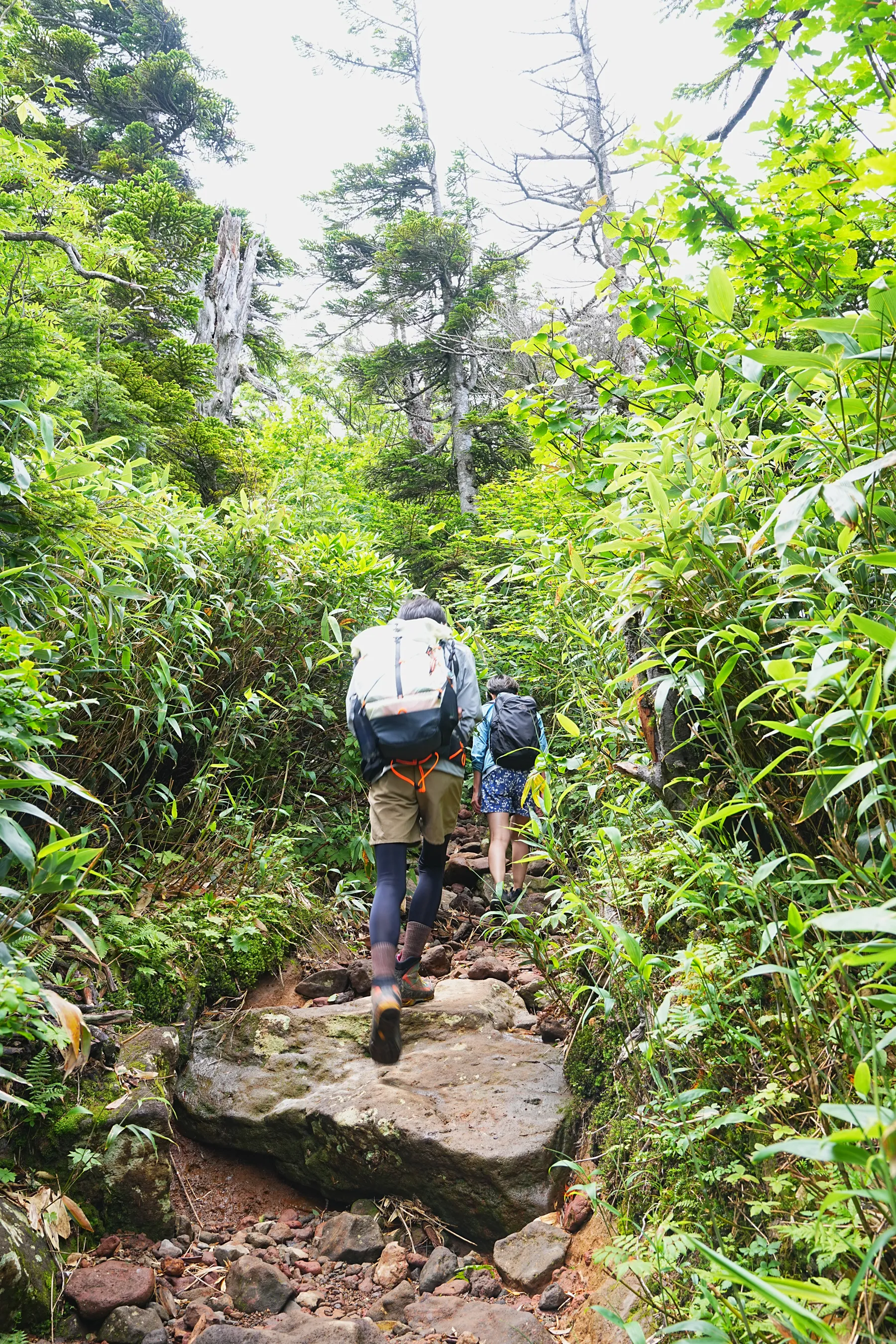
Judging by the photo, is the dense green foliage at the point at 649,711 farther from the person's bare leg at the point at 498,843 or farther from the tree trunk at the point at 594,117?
the tree trunk at the point at 594,117

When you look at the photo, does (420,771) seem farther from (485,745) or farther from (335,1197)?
(485,745)

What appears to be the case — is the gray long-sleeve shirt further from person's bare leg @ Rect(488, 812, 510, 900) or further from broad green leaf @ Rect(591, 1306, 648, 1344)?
broad green leaf @ Rect(591, 1306, 648, 1344)

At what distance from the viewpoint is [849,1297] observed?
105cm

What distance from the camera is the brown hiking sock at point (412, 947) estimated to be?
389cm

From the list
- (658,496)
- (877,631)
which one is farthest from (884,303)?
(658,496)

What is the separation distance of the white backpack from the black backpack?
155 cm

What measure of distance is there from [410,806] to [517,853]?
2.16m

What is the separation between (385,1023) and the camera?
3285mm

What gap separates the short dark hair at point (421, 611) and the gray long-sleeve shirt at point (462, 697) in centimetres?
5

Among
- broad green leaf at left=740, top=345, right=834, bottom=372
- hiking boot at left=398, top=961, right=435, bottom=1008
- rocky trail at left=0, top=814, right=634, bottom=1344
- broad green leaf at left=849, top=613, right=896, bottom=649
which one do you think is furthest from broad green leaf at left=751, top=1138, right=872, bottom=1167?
hiking boot at left=398, top=961, right=435, bottom=1008

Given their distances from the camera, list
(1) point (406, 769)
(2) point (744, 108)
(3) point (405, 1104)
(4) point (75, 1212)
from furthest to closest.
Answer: (2) point (744, 108), (1) point (406, 769), (3) point (405, 1104), (4) point (75, 1212)

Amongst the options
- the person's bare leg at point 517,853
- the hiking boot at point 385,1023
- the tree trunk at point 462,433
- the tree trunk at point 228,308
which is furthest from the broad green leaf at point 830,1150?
the tree trunk at point 228,308

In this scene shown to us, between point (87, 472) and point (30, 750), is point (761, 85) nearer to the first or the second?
point (87, 472)

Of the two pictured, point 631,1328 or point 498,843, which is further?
point 498,843
